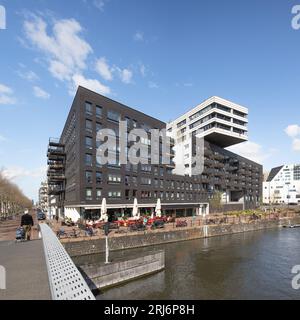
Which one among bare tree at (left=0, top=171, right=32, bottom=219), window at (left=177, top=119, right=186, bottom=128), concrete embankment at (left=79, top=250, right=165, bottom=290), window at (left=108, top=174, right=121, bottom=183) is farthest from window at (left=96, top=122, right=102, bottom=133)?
window at (left=177, top=119, right=186, bottom=128)

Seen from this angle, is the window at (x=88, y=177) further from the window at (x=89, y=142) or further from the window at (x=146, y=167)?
the window at (x=146, y=167)

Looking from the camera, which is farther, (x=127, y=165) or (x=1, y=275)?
(x=127, y=165)

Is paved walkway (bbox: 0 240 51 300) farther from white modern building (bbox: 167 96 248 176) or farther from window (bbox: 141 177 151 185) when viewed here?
white modern building (bbox: 167 96 248 176)

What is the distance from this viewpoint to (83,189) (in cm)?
4256

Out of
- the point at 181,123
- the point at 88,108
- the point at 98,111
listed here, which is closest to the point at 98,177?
the point at 98,111

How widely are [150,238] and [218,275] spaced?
1310 centimetres

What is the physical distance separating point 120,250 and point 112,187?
64.4 ft

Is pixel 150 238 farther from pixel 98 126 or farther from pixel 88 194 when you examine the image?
pixel 98 126

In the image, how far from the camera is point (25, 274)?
34.0 ft

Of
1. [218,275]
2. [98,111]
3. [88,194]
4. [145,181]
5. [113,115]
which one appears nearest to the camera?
[218,275]

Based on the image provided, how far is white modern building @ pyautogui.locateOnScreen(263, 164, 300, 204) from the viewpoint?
140 metres

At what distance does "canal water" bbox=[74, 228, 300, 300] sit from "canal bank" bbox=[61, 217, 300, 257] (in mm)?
1124
